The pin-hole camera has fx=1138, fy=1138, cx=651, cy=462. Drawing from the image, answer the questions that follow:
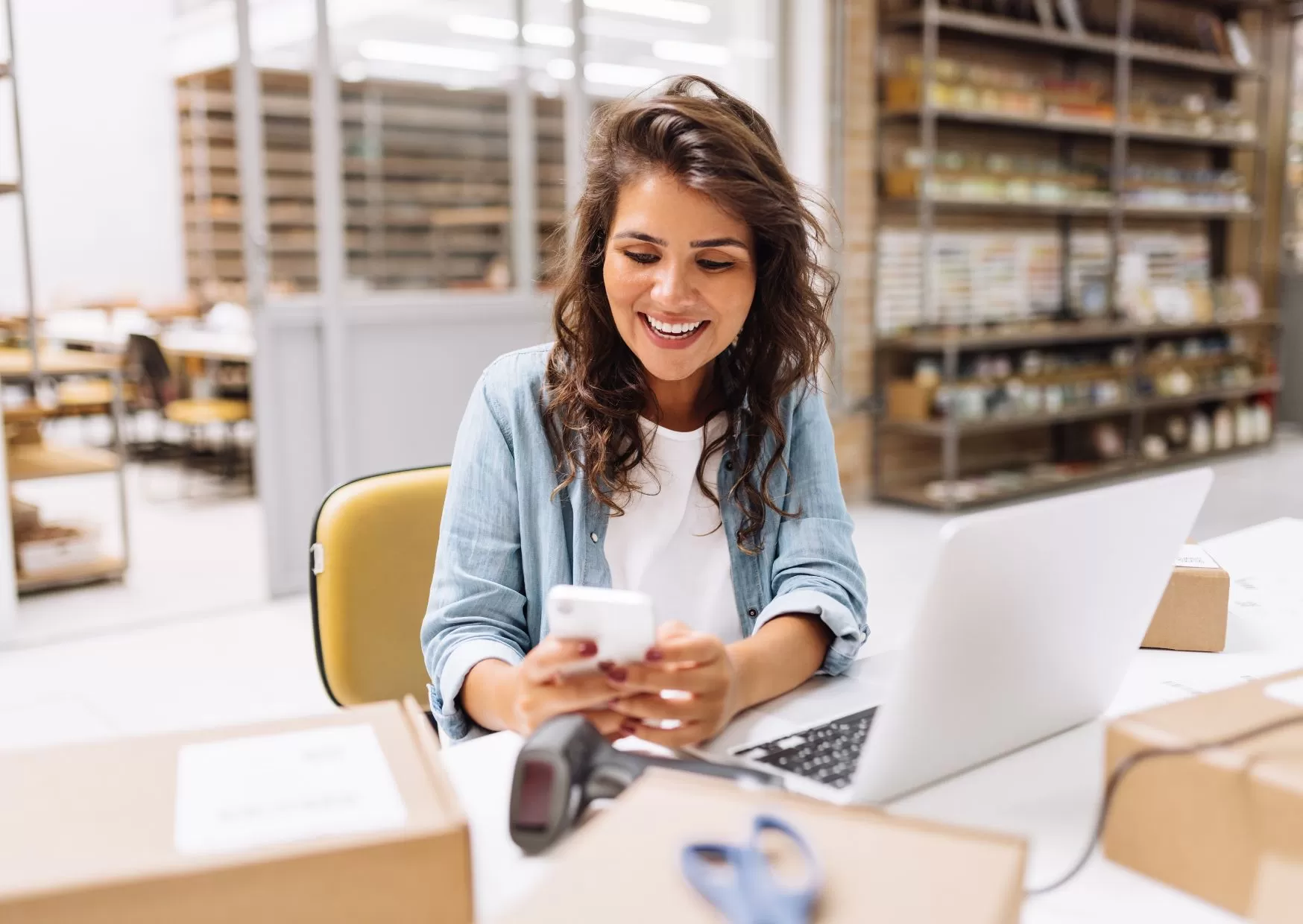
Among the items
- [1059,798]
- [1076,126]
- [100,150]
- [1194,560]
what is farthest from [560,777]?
[100,150]

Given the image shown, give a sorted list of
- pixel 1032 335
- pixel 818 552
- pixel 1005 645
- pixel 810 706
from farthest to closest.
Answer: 1. pixel 1032 335
2. pixel 818 552
3. pixel 810 706
4. pixel 1005 645

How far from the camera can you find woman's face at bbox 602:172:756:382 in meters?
1.25

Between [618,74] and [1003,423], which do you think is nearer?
[618,74]

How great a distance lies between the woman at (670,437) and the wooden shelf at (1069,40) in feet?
12.6

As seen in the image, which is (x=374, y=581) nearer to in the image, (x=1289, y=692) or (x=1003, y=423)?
(x=1289, y=692)

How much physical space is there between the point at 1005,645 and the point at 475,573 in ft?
2.03

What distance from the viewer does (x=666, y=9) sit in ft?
15.8

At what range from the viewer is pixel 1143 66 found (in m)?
6.25

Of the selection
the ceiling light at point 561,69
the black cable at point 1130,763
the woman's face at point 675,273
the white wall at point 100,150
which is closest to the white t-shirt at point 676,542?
the woman's face at point 675,273

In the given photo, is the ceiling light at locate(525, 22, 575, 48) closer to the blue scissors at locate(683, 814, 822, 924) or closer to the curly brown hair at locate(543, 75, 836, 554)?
the curly brown hair at locate(543, 75, 836, 554)

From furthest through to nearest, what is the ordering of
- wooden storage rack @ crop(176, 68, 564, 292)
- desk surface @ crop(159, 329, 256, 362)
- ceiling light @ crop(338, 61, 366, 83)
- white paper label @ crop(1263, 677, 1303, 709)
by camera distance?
desk surface @ crop(159, 329, 256, 362), wooden storage rack @ crop(176, 68, 564, 292), ceiling light @ crop(338, 61, 366, 83), white paper label @ crop(1263, 677, 1303, 709)

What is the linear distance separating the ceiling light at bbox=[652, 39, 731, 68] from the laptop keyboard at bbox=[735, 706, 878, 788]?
4.20 m

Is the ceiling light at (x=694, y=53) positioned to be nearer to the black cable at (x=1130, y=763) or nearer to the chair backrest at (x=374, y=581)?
the chair backrest at (x=374, y=581)

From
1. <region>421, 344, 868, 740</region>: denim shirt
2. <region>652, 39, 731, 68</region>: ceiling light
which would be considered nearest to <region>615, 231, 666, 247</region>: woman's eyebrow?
<region>421, 344, 868, 740</region>: denim shirt
